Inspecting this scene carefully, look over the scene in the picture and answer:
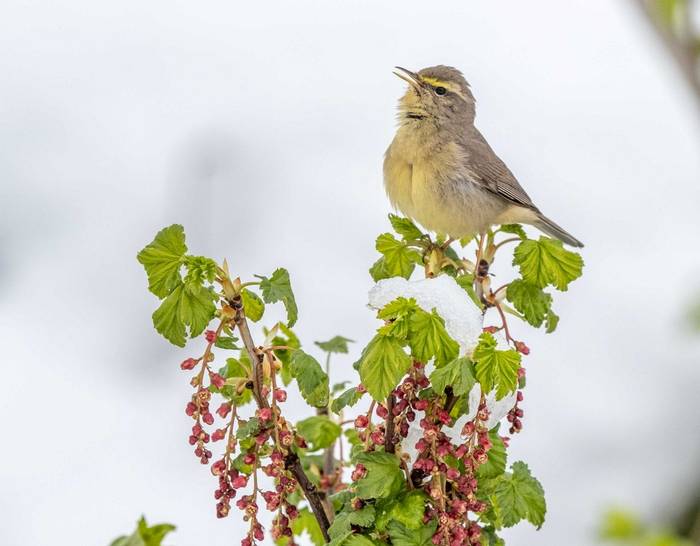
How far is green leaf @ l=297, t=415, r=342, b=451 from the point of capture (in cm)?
215

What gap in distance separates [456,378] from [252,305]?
1.50 ft

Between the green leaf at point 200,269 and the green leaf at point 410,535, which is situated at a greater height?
the green leaf at point 200,269

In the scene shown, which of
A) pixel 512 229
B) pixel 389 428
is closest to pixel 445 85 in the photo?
pixel 512 229

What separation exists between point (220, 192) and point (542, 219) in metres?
1.93

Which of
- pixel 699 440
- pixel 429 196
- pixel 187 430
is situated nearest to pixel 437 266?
pixel 429 196

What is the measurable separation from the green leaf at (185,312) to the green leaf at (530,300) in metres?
0.64

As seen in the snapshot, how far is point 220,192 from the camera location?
5070 mm

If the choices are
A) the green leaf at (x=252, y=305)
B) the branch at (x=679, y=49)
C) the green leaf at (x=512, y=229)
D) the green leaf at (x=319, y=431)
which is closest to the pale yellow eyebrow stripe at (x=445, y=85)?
the green leaf at (x=512, y=229)

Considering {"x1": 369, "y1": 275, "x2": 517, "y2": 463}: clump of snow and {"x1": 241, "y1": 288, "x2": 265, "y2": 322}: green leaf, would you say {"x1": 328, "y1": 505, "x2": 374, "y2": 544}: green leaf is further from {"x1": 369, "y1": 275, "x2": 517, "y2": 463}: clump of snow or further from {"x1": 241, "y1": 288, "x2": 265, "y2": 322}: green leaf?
{"x1": 241, "y1": 288, "x2": 265, "y2": 322}: green leaf

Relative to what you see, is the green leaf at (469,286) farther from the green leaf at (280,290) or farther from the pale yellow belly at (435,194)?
the pale yellow belly at (435,194)

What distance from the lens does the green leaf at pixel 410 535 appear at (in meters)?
1.78

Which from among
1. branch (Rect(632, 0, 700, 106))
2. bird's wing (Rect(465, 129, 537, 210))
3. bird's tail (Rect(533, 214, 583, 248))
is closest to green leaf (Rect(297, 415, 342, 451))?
branch (Rect(632, 0, 700, 106))

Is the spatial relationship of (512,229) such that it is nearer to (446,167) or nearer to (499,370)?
(499,370)

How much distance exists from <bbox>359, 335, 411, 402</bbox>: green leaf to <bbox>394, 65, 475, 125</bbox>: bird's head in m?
2.26
